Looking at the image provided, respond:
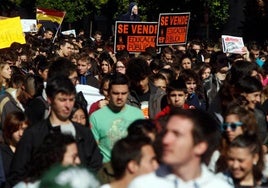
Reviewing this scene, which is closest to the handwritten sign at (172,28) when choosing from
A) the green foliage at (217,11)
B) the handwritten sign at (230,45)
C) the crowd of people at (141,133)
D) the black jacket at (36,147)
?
the handwritten sign at (230,45)

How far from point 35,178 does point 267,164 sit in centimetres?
183

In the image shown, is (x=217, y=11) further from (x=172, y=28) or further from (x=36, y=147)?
(x=36, y=147)

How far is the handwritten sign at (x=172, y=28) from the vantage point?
62.6 ft

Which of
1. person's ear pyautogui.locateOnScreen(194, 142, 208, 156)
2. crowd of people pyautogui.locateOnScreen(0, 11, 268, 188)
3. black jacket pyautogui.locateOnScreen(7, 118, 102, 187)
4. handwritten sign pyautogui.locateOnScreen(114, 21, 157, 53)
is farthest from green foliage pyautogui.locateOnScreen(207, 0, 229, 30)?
person's ear pyautogui.locateOnScreen(194, 142, 208, 156)

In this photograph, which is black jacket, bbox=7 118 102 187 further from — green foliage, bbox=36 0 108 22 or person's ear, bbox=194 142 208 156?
green foliage, bbox=36 0 108 22

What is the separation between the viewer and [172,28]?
19609 mm

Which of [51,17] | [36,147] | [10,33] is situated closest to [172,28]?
[10,33]

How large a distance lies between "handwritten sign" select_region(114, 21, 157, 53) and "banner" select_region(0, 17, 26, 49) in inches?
104

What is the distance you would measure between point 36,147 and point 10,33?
42.4ft

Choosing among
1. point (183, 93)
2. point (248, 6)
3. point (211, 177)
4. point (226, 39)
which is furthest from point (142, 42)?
point (248, 6)

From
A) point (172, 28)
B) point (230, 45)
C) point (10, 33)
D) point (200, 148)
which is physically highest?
point (200, 148)

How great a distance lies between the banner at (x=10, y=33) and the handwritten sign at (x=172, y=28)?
3077mm

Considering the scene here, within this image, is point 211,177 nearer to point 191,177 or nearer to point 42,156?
point 191,177

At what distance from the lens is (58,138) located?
642 cm
